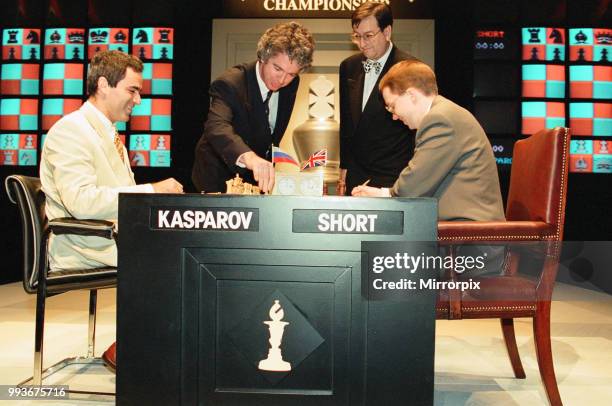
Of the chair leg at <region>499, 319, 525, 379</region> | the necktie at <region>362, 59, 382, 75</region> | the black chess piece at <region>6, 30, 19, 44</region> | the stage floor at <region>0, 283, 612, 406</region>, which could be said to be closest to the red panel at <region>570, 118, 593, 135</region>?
the stage floor at <region>0, 283, 612, 406</region>

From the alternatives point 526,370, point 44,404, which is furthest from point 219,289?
point 526,370

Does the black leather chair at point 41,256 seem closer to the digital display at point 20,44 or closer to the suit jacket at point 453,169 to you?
the suit jacket at point 453,169

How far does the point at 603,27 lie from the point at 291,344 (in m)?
5.38

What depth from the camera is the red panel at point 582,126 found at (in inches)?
215

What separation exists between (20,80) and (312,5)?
2.91 m

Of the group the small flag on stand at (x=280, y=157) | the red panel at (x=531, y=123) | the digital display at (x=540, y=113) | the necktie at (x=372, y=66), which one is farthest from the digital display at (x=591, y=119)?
the small flag on stand at (x=280, y=157)

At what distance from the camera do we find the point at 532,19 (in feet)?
18.0

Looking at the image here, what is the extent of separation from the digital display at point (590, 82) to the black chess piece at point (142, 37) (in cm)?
401

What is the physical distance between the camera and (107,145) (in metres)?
2.22

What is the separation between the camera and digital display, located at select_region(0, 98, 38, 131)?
18.4 feet

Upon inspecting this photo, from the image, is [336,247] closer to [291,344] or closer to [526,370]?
[291,344]

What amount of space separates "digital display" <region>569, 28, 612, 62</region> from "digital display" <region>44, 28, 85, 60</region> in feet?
15.2

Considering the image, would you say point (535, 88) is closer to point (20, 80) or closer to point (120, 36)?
point (120, 36)

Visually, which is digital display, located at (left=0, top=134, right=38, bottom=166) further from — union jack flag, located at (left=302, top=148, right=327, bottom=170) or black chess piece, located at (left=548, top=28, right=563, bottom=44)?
black chess piece, located at (left=548, top=28, right=563, bottom=44)
